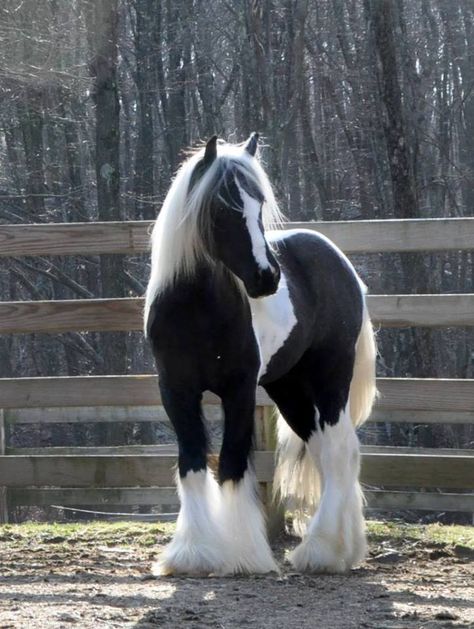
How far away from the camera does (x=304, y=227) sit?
5.59 meters

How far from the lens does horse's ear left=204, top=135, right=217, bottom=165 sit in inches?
167

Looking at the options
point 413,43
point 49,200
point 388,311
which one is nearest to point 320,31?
point 413,43

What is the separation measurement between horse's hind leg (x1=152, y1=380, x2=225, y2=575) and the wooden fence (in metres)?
1.16

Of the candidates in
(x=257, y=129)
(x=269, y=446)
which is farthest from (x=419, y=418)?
(x=257, y=129)

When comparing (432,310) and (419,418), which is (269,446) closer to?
(432,310)

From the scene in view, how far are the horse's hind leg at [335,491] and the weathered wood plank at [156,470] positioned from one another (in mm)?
585

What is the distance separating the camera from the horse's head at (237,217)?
414 cm

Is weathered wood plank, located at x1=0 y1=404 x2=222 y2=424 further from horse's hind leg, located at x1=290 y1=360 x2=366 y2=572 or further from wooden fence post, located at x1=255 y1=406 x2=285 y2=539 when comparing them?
horse's hind leg, located at x1=290 y1=360 x2=366 y2=572

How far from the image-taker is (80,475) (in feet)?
19.1

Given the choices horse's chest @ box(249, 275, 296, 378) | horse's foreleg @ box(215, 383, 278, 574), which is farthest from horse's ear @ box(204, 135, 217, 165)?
horse's foreleg @ box(215, 383, 278, 574)

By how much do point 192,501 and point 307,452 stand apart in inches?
38.8

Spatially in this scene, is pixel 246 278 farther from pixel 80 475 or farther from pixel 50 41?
pixel 50 41

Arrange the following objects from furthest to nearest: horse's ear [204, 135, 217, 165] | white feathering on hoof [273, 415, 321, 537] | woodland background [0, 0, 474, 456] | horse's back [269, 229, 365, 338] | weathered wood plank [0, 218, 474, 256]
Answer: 1. woodland background [0, 0, 474, 456]
2. weathered wood plank [0, 218, 474, 256]
3. white feathering on hoof [273, 415, 321, 537]
4. horse's back [269, 229, 365, 338]
5. horse's ear [204, 135, 217, 165]

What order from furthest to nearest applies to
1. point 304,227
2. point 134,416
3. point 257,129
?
1. point 257,129
2. point 134,416
3. point 304,227
